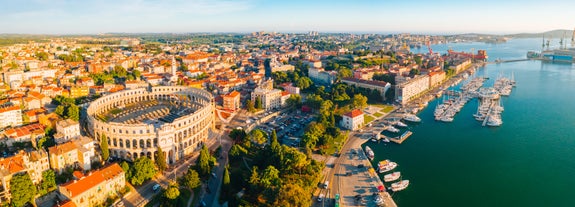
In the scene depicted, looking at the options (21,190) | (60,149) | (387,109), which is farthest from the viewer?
(387,109)

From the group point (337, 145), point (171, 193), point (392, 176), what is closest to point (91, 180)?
point (171, 193)

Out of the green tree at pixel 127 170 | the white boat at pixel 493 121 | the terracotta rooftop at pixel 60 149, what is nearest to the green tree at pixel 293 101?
the white boat at pixel 493 121

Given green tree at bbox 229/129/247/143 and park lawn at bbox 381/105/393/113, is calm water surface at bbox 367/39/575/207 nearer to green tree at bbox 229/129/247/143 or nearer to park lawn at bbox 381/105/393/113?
park lawn at bbox 381/105/393/113

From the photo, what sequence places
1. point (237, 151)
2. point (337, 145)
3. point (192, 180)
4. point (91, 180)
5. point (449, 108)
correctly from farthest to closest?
point (449, 108) < point (337, 145) < point (237, 151) < point (192, 180) < point (91, 180)

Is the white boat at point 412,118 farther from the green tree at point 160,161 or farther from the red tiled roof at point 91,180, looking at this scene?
the red tiled roof at point 91,180

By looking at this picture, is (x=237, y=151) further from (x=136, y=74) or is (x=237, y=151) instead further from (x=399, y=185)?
(x=136, y=74)
